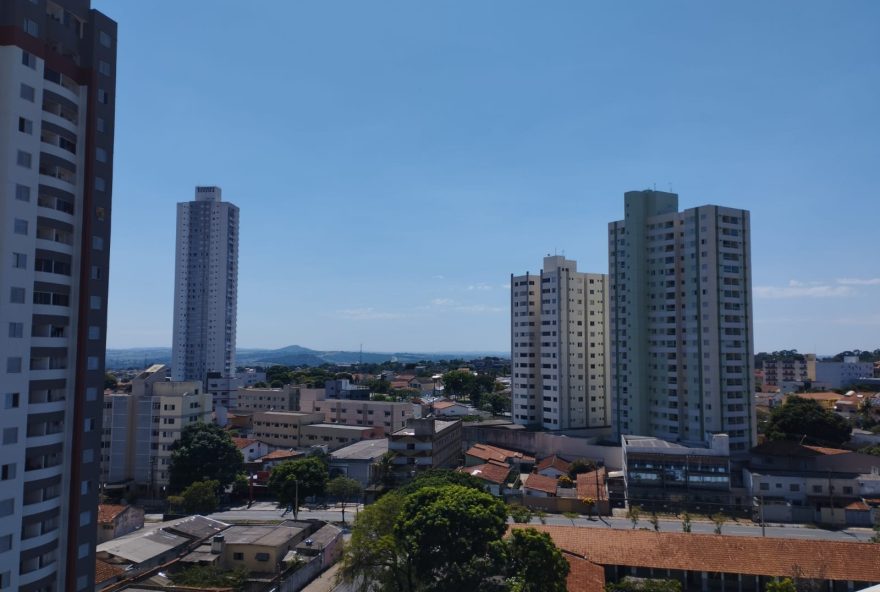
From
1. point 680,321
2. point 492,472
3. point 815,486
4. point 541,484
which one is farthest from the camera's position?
point 680,321

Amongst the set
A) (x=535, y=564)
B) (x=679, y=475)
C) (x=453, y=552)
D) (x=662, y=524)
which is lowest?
(x=662, y=524)

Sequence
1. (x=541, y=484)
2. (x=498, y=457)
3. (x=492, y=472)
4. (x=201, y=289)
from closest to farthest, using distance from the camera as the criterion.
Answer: (x=541, y=484) → (x=492, y=472) → (x=498, y=457) → (x=201, y=289)

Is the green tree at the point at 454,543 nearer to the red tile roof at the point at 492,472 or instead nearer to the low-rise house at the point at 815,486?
the red tile roof at the point at 492,472

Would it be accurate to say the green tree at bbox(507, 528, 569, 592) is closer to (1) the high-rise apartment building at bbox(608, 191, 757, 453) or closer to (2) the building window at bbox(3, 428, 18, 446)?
(2) the building window at bbox(3, 428, 18, 446)

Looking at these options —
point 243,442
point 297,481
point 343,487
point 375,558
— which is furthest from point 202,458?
point 375,558

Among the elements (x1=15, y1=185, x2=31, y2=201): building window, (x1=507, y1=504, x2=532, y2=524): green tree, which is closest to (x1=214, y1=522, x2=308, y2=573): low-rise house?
(x1=507, y1=504, x2=532, y2=524): green tree

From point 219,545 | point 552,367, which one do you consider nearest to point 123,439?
point 219,545

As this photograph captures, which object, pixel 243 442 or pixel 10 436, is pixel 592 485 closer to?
pixel 243 442
